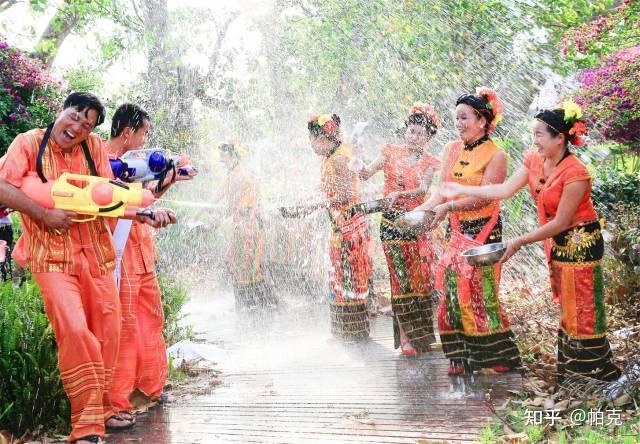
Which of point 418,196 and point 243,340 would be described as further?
point 243,340

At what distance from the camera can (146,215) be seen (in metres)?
3.93

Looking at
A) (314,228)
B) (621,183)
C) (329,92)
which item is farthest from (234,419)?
(329,92)

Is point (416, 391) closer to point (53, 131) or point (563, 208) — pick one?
point (563, 208)

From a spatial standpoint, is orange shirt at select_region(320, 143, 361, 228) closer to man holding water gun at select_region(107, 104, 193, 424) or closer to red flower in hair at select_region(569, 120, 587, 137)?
man holding water gun at select_region(107, 104, 193, 424)

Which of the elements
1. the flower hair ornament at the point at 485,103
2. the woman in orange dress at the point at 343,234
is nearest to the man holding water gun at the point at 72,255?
the flower hair ornament at the point at 485,103

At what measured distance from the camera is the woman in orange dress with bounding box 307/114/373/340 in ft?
19.4

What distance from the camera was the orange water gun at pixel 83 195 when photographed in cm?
364

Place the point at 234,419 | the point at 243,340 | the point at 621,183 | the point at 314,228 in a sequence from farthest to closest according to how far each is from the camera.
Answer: the point at 314,228 < the point at 621,183 < the point at 243,340 < the point at 234,419

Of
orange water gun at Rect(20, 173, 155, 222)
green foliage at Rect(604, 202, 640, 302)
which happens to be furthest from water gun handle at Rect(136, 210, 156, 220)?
green foliage at Rect(604, 202, 640, 302)

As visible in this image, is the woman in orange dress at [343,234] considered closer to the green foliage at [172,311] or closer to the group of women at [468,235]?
the group of women at [468,235]

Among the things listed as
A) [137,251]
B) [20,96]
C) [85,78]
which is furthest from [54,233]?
[85,78]

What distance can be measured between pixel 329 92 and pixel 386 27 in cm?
155

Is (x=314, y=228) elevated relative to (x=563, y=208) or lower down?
elevated

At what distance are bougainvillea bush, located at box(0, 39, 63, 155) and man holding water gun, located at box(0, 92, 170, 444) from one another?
5.70m
